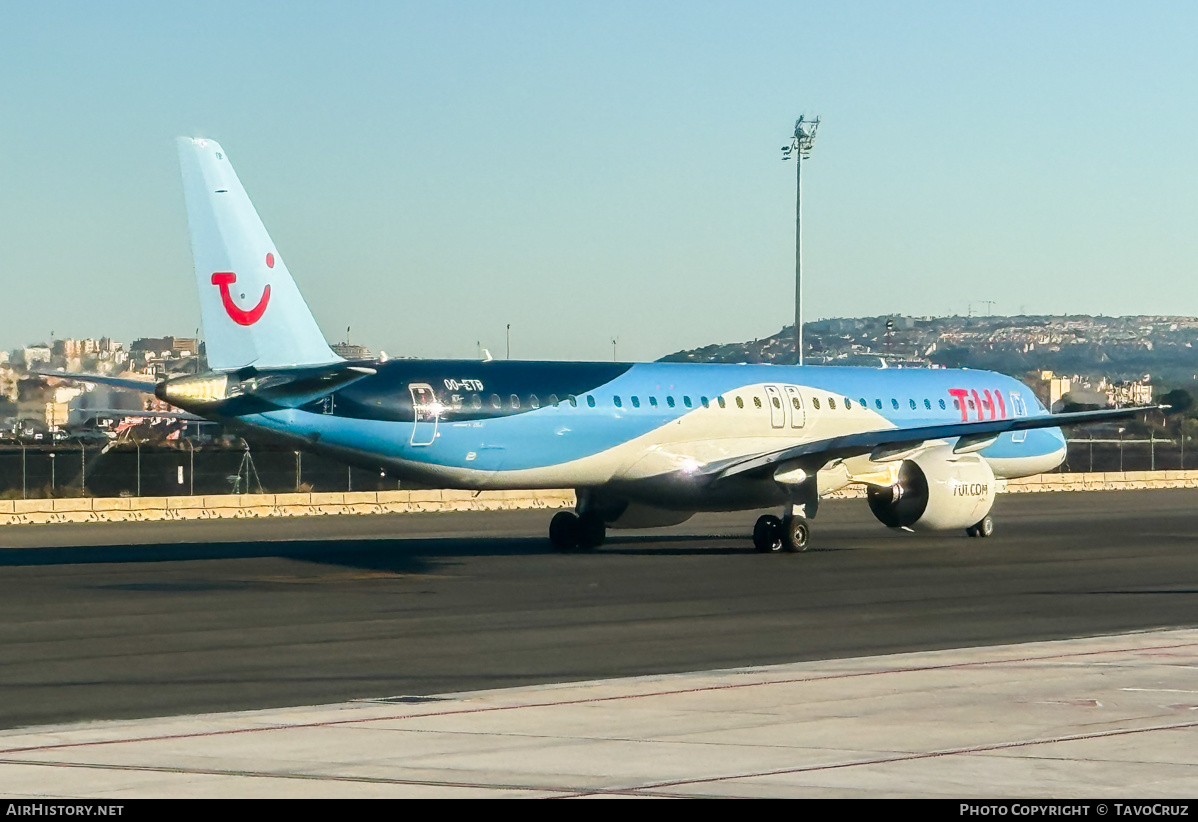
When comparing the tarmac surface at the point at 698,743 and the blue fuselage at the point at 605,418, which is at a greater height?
the blue fuselage at the point at 605,418

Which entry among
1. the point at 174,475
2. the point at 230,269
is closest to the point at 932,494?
the point at 230,269

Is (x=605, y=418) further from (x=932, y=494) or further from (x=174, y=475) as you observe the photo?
(x=174, y=475)

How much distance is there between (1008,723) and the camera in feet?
41.2

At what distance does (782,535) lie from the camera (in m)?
32.9

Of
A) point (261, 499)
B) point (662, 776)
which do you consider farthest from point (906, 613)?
point (261, 499)

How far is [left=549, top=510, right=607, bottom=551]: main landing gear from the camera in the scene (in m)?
34.3

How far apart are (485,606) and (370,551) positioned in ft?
35.8

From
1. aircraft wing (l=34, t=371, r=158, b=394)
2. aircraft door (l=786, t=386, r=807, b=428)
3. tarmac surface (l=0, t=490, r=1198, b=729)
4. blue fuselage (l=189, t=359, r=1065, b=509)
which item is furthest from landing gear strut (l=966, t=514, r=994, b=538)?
aircraft wing (l=34, t=371, r=158, b=394)

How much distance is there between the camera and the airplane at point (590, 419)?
28.1 m

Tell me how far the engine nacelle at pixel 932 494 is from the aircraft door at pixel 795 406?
2276mm

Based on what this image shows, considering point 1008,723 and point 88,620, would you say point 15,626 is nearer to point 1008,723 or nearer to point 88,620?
point 88,620

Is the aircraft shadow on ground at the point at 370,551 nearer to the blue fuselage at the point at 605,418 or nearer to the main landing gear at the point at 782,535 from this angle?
the main landing gear at the point at 782,535

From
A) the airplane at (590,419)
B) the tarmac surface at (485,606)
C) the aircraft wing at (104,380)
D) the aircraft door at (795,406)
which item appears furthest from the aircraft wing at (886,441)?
the aircraft wing at (104,380)

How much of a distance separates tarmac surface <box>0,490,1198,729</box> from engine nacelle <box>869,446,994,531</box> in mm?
663
